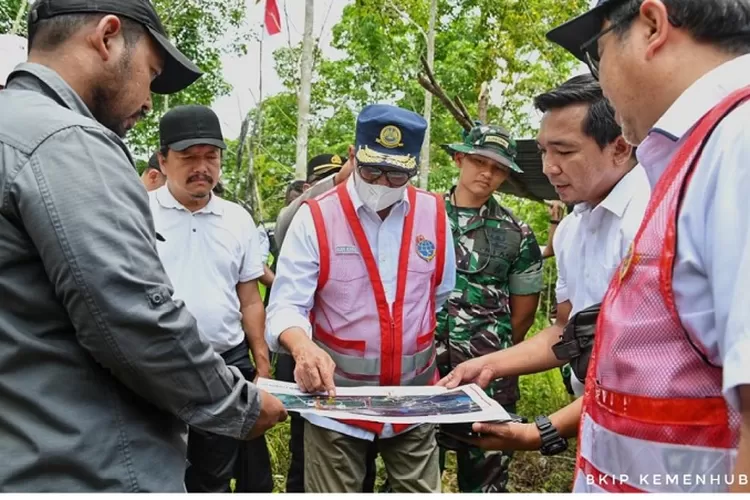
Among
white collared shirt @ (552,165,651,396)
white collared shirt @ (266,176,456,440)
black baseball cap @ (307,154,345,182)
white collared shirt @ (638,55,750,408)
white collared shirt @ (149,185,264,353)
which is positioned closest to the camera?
white collared shirt @ (638,55,750,408)

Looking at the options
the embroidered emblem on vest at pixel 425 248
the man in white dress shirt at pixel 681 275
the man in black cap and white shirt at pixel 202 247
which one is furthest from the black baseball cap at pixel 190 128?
the man in white dress shirt at pixel 681 275

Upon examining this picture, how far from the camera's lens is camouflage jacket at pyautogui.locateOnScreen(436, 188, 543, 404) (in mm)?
3445

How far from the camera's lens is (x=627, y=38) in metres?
1.23

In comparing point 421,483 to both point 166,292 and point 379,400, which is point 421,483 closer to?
point 379,400

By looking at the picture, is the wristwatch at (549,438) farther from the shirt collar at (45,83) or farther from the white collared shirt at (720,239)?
the shirt collar at (45,83)

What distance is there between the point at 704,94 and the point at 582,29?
44 cm

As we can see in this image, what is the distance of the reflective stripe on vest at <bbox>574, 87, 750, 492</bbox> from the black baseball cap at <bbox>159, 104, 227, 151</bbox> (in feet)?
8.38

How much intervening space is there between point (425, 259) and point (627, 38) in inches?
60.5

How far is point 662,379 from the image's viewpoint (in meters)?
1.05

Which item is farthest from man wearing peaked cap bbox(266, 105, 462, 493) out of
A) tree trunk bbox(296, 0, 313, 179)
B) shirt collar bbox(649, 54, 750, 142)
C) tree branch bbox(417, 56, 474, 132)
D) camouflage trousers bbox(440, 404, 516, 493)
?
tree trunk bbox(296, 0, 313, 179)

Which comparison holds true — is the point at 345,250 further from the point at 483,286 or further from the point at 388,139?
the point at 483,286

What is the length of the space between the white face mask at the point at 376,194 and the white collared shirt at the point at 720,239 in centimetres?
164

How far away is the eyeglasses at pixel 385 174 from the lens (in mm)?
2662

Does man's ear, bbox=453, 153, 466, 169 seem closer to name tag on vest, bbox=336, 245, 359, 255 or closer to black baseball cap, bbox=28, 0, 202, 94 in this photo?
name tag on vest, bbox=336, 245, 359, 255
